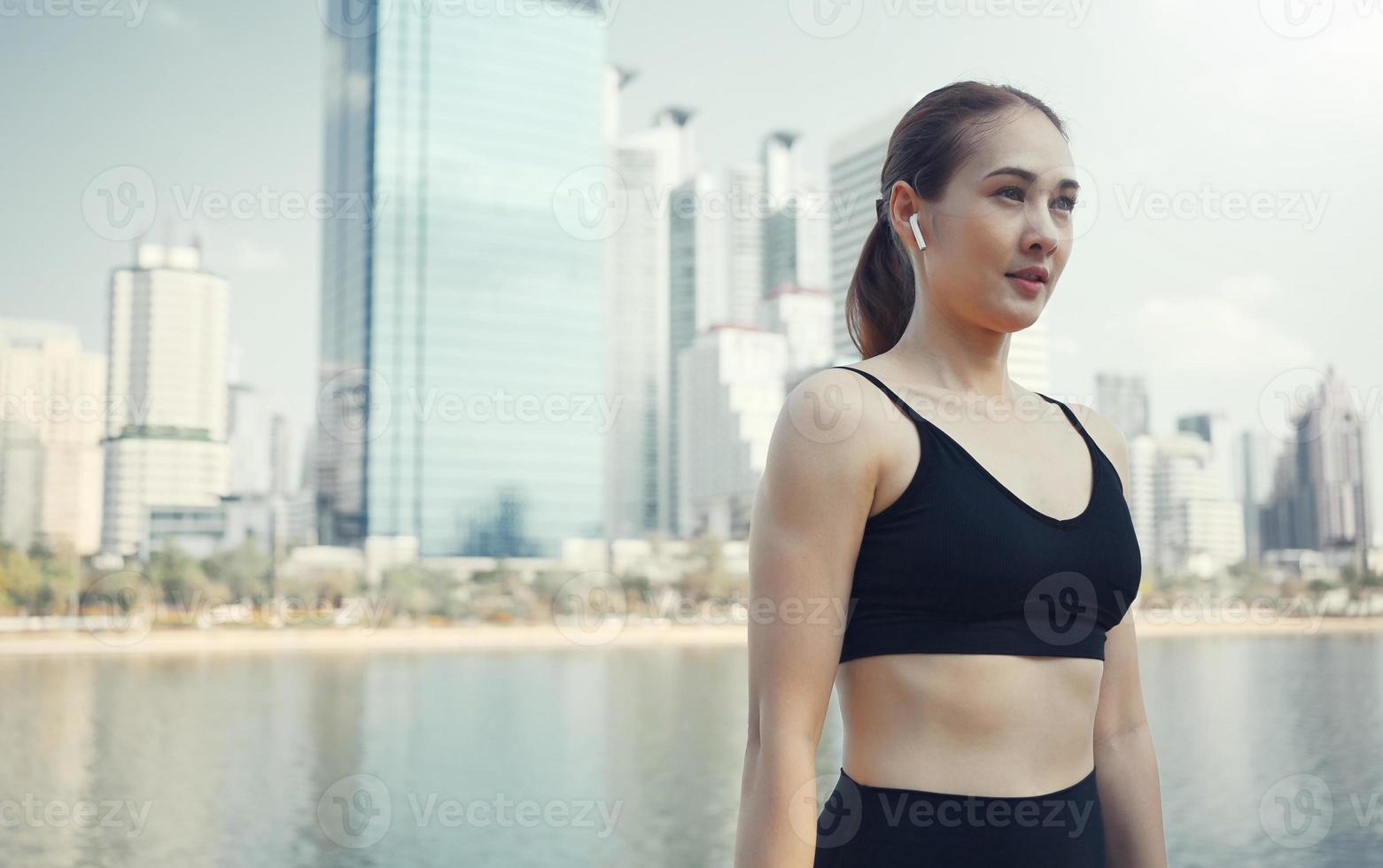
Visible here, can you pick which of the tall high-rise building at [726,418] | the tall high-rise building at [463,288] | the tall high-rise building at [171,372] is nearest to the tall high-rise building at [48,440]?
the tall high-rise building at [171,372]

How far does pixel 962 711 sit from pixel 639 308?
59518 millimetres

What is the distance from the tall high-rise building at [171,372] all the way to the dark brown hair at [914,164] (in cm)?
4075

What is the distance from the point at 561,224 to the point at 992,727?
47.2 metres

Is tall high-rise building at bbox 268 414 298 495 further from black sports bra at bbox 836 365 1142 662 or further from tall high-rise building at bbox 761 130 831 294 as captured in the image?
black sports bra at bbox 836 365 1142 662

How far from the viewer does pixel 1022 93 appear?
89cm

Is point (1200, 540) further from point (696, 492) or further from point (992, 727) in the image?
point (992, 727)

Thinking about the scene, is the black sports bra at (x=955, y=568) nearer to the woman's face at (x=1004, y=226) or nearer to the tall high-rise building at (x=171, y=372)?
the woman's face at (x=1004, y=226)

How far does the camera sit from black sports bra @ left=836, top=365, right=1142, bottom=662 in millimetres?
766

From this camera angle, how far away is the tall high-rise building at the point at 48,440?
34.2 meters

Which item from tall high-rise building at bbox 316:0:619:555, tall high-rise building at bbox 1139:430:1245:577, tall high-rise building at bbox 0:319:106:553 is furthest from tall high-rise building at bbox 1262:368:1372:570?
tall high-rise building at bbox 0:319:106:553

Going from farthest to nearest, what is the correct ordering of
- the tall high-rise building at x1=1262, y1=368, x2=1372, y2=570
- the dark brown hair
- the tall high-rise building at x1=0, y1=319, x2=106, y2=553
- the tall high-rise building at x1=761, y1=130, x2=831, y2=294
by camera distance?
1. the tall high-rise building at x1=761, y1=130, x2=831, y2=294
2. the tall high-rise building at x1=1262, y1=368, x2=1372, y2=570
3. the tall high-rise building at x1=0, y1=319, x2=106, y2=553
4. the dark brown hair

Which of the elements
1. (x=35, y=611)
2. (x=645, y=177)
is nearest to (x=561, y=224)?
(x=645, y=177)

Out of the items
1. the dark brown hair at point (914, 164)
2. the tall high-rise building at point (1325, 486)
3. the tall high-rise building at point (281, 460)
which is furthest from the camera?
the tall high-rise building at point (281, 460)

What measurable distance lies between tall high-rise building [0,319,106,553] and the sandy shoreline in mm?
5828
